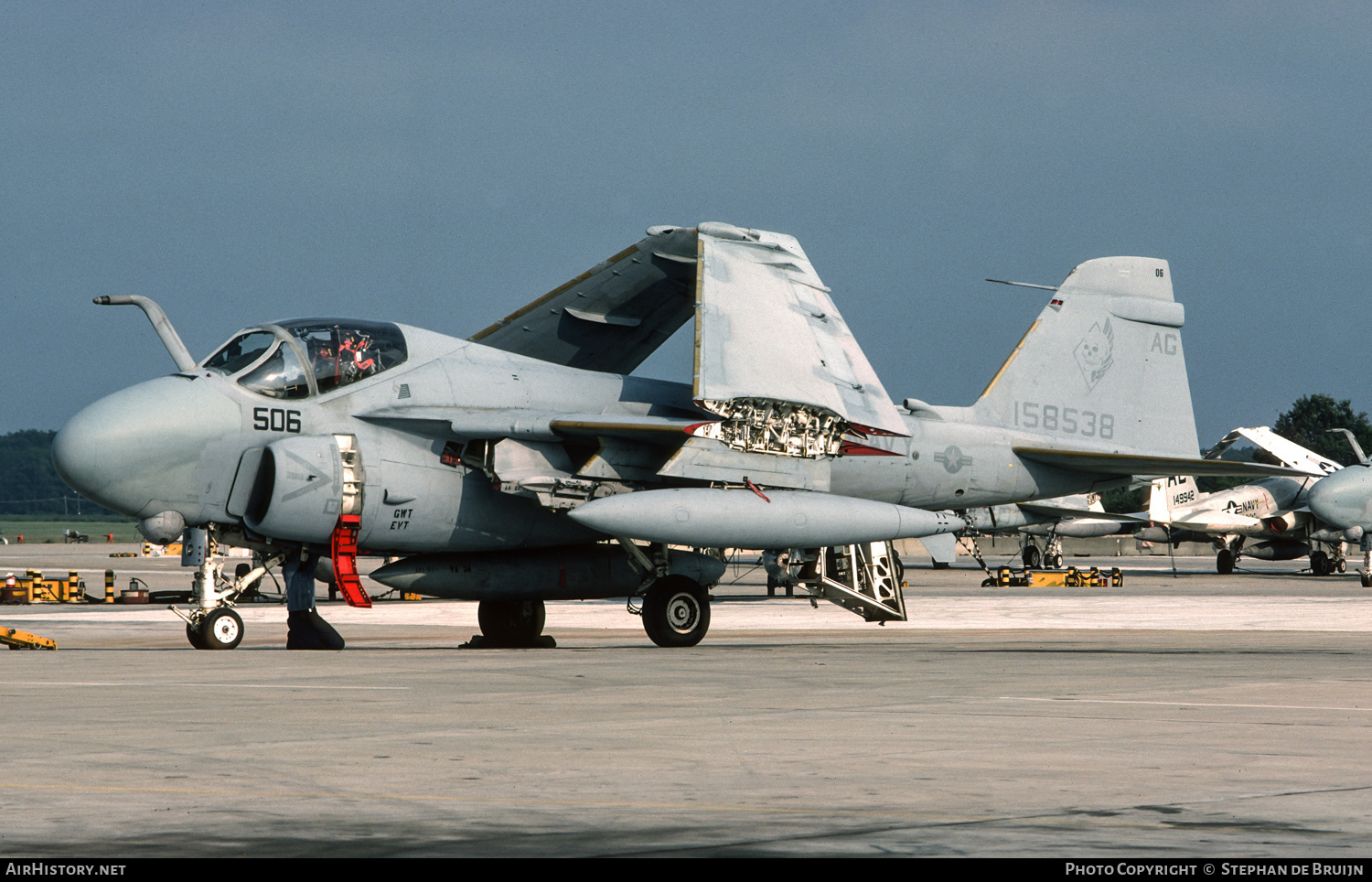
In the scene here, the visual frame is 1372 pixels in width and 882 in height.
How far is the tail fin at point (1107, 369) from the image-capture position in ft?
67.0

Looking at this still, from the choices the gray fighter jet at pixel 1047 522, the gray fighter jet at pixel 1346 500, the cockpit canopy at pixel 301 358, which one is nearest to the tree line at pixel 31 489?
the gray fighter jet at pixel 1047 522

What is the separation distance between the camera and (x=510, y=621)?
1825cm

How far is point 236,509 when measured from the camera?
15430 mm

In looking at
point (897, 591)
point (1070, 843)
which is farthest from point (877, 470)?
point (1070, 843)

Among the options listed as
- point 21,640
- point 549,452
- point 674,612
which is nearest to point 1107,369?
point 674,612

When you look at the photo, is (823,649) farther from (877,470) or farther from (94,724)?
(94,724)

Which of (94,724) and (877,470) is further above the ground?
(877,470)

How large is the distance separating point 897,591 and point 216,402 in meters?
8.60

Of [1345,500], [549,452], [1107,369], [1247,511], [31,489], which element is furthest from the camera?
[31,489]

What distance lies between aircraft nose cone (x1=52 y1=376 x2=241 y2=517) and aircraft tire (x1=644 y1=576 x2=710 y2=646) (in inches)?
197

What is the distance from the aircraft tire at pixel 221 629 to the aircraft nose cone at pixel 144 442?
1212 mm

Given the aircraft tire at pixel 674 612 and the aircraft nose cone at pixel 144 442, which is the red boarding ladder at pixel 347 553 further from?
the aircraft tire at pixel 674 612

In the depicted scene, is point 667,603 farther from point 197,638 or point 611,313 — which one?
point 197,638

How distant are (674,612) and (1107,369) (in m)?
7.96
